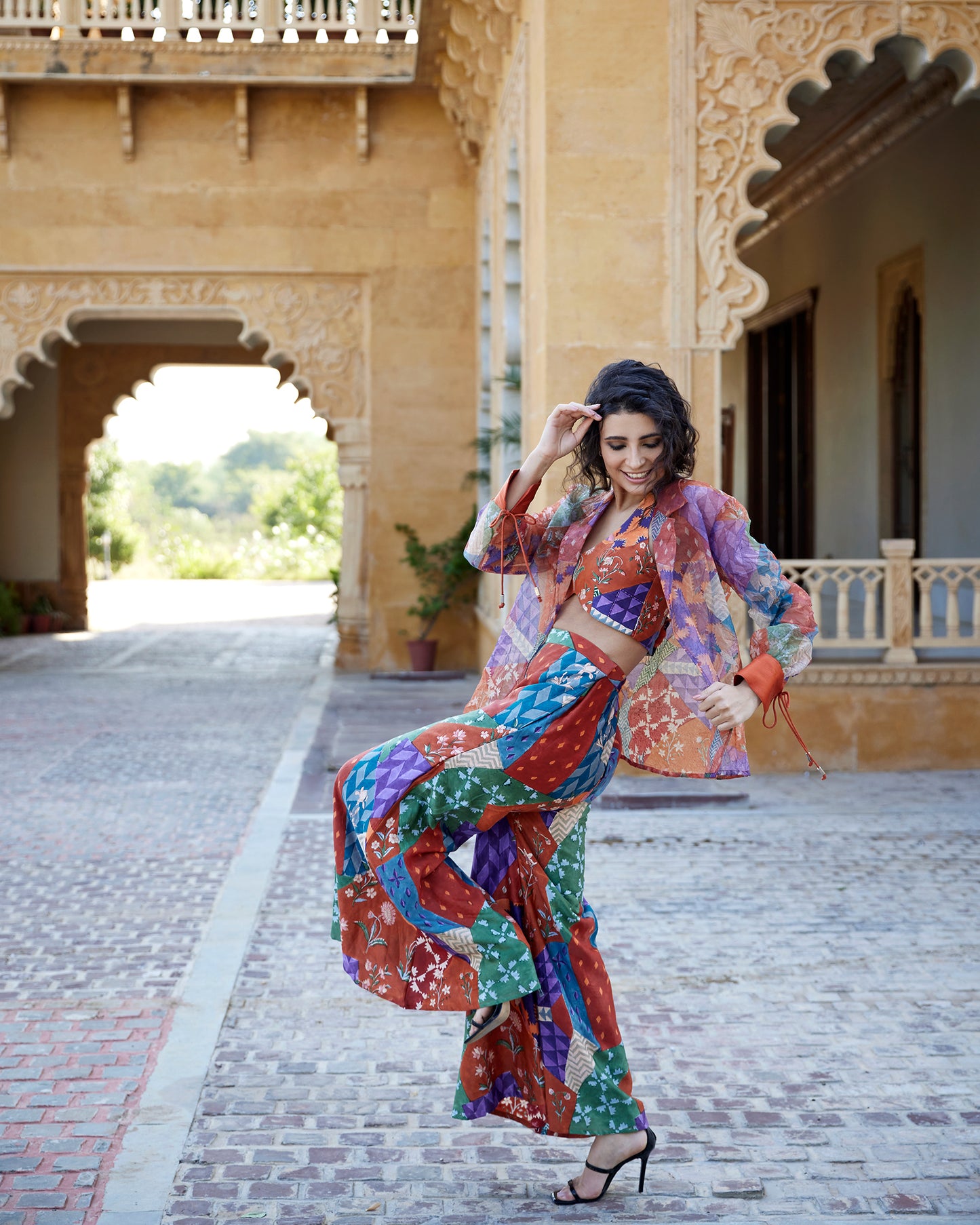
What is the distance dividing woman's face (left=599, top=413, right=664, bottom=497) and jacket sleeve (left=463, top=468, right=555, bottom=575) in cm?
17

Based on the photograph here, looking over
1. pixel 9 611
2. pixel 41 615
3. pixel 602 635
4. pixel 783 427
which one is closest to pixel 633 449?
A: pixel 602 635

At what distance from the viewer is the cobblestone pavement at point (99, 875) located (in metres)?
2.96

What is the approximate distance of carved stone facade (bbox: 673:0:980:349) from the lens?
22.9 feet

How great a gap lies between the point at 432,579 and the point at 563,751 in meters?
9.63

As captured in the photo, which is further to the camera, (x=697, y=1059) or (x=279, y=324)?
(x=279, y=324)

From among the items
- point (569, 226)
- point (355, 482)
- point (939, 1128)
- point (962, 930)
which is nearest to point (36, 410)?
point (355, 482)

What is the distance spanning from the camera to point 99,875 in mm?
5250

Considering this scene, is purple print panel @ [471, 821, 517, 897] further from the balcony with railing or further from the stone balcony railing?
the balcony with railing

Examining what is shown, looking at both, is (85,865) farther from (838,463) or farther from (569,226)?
(838,463)

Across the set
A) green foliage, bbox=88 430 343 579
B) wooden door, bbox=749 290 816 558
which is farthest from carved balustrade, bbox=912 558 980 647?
green foliage, bbox=88 430 343 579

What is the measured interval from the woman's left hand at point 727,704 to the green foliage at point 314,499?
87.2 ft

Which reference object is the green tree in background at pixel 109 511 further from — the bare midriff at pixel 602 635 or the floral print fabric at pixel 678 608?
the bare midriff at pixel 602 635

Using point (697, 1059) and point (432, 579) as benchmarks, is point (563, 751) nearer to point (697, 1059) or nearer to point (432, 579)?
point (697, 1059)

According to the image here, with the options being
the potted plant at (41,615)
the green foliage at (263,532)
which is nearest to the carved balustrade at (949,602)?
the potted plant at (41,615)
